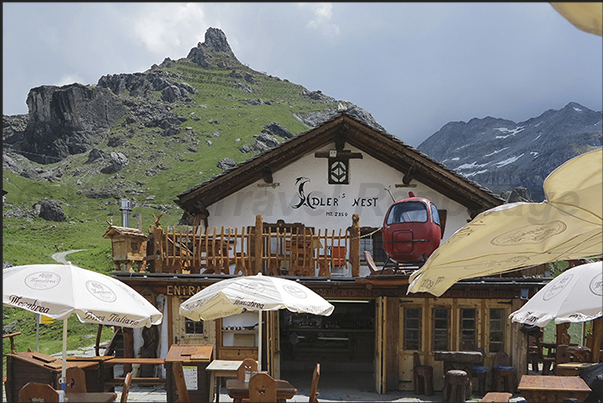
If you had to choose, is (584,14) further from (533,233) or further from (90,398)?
(90,398)

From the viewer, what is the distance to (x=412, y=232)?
1382cm

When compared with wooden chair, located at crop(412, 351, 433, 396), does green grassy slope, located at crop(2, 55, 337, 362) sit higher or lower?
higher

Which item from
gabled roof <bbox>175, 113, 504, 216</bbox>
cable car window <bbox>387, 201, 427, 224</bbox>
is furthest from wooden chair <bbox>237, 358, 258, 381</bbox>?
gabled roof <bbox>175, 113, 504, 216</bbox>

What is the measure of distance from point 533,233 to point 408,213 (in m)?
8.40

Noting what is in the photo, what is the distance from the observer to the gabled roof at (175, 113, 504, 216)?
16.6 m

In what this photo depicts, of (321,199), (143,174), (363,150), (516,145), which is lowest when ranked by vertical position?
(321,199)

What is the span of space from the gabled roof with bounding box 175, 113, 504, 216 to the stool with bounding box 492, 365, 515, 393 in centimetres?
484

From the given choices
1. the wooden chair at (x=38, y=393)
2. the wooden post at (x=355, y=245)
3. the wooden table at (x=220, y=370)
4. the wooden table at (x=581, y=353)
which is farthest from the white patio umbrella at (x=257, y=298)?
the wooden table at (x=581, y=353)

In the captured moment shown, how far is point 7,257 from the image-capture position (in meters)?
50.2

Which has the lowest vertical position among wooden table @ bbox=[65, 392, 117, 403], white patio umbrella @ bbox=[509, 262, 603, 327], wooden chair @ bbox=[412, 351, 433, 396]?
wooden chair @ bbox=[412, 351, 433, 396]

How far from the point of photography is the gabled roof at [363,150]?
1662 cm

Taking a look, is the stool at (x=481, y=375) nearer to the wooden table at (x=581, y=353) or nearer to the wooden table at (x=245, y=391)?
the wooden table at (x=581, y=353)

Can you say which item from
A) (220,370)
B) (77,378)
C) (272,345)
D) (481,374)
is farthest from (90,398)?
(481,374)

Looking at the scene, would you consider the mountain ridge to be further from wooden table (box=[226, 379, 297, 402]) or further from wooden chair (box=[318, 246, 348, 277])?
wooden table (box=[226, 379, 297, 402])
